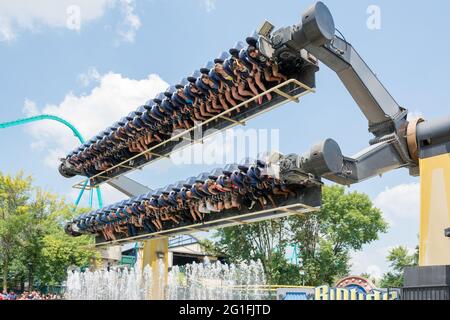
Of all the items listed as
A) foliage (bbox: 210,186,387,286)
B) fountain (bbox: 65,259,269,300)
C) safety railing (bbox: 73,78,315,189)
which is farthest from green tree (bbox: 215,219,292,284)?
safety railing (bbox: 73,78,315,189)

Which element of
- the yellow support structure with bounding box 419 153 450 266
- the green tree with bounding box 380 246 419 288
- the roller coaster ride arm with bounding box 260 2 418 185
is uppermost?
the roller coaster ride arm with bounding box 260 2 418 185

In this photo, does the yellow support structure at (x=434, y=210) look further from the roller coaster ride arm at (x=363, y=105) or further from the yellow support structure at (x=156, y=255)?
the yellow support structure at (x=156, y=255)

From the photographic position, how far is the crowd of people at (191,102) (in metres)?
9.10

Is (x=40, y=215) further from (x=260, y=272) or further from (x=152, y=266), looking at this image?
(x=152, y=266)

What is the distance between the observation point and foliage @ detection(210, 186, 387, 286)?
1126 inches

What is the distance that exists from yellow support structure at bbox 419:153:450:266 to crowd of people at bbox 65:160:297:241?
95.2 inches

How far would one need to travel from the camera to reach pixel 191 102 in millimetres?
11109

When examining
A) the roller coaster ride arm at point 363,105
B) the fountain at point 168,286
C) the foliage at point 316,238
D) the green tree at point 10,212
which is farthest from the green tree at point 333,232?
the roller coaster ride arm at point 363,105

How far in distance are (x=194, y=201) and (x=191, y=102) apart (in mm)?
2231

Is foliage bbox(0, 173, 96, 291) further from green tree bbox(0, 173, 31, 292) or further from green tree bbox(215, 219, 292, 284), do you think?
green tree bbox(215, 219, 292, 284)

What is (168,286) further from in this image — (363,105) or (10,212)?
(10,212)

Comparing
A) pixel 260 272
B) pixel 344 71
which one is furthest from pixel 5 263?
pixel 344 71

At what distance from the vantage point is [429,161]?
23.2ft
